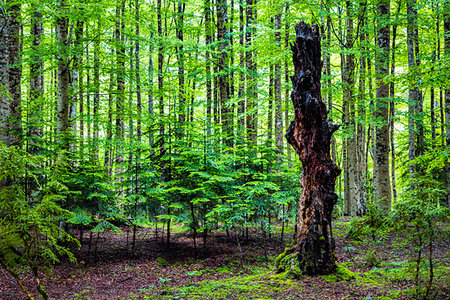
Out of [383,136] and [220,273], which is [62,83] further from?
[383,136]

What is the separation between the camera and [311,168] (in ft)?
18.0

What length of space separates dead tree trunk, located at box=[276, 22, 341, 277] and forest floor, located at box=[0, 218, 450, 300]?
364 millimetres

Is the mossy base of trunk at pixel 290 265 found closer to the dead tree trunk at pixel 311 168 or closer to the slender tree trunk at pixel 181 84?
the dead tree trunk at pixel 311 168

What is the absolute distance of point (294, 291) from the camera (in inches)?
177

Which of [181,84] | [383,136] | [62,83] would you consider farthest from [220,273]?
[181,84]

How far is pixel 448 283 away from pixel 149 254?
25.0 feet

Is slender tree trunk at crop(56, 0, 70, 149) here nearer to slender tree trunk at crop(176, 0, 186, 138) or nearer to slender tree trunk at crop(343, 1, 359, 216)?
slender tree trunk at crop(176, 0, 186, 138)

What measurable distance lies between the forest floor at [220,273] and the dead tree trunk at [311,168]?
1.19ft

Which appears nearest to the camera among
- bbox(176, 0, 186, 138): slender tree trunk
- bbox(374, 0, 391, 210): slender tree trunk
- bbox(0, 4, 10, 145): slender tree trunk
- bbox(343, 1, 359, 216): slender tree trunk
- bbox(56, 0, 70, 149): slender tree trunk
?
bbox(0, 4, 10, 145): slender tree trunk

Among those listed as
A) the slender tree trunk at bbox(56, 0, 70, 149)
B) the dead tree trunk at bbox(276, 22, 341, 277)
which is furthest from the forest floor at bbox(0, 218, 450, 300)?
the slender tree trunk at bbox(56, 0, 70, 149)

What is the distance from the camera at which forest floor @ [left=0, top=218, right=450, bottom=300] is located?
4480 mm

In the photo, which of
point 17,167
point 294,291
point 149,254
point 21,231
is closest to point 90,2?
point 17,167

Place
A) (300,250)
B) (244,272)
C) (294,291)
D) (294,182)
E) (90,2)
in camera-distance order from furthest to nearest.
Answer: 1. (294,182)
2. (90,2)
3. (244,272)
4. (300,250)
5. (294,291)

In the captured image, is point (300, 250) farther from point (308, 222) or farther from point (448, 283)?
point (448, 283)
